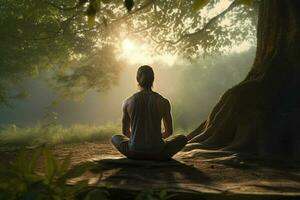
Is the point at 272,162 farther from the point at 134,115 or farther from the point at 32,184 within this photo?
the point at 32,184

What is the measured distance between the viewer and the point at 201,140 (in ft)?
40.4

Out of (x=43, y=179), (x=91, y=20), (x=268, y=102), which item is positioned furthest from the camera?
(x=268, y=102)

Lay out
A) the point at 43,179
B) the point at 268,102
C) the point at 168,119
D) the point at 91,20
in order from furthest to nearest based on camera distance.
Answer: the point at 268,102 → the point at 168,119 → the point at 91,20 → the point at 43,179

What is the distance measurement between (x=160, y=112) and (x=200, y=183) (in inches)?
87.5

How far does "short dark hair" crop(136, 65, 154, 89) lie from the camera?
923 centimetres

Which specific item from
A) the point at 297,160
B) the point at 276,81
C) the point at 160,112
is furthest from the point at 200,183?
the point at 276,81

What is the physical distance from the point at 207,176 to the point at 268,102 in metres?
4.06

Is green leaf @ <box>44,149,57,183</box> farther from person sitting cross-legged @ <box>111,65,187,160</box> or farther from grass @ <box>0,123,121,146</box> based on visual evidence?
grass @ <box>0,123,121,146</box>

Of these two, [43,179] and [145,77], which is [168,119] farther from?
[43,179]

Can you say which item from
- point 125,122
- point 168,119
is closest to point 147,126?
point 168,119

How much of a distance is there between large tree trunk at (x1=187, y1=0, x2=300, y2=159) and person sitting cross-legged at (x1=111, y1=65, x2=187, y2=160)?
2.31 m

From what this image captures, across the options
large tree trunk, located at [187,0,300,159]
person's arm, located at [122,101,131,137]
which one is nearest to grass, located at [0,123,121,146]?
large tree trunk, located at [187,0,300,159]

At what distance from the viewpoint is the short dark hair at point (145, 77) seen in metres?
9.23

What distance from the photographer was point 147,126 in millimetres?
8992
